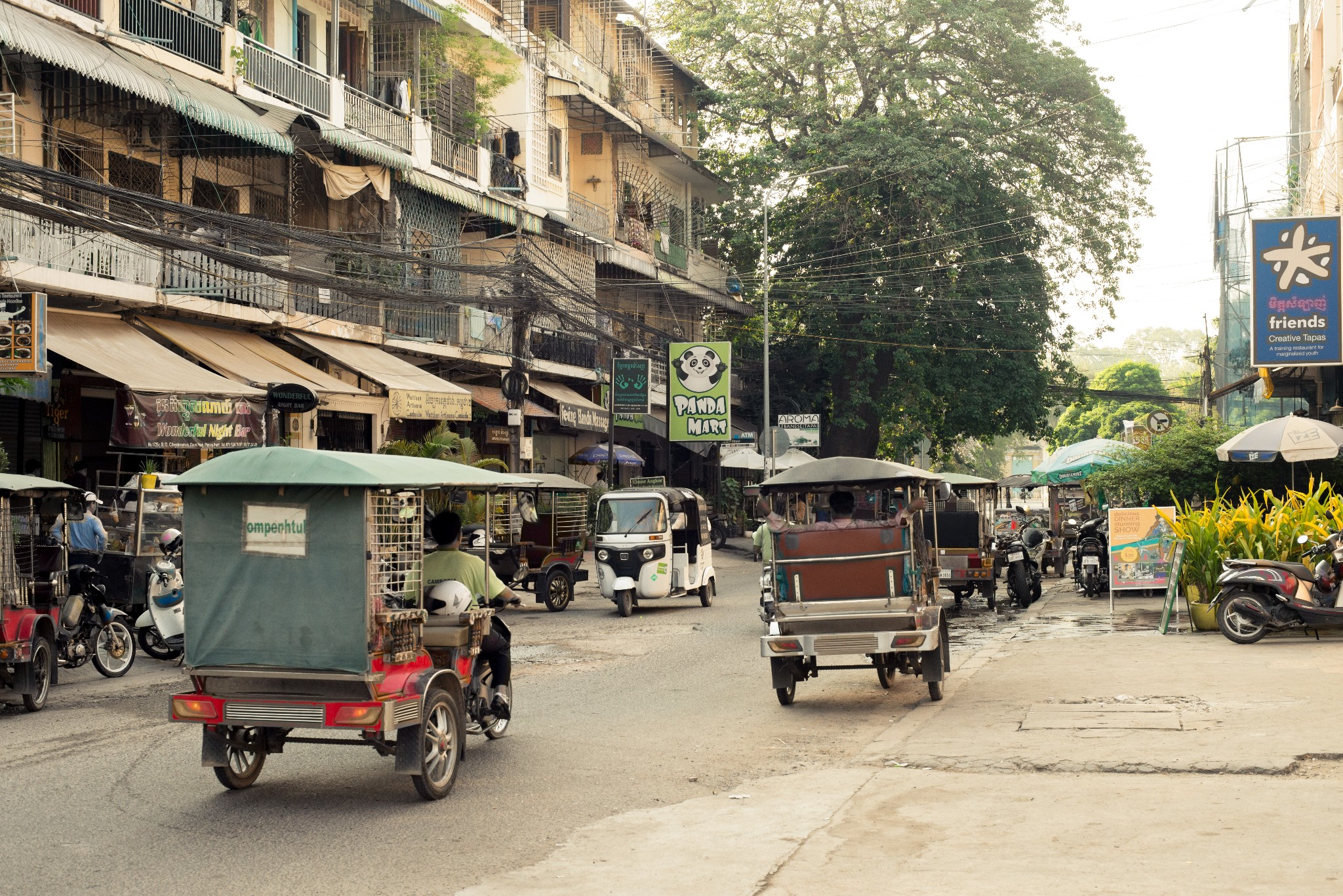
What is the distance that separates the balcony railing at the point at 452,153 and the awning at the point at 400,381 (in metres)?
4.55

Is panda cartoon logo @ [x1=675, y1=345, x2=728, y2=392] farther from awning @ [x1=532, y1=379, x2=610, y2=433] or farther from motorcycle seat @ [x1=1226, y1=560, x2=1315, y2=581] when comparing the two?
motorcycle seat @ [x1=1226, y1=560, x2=1315, y2=581]

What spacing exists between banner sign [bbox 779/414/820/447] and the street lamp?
0.52 m

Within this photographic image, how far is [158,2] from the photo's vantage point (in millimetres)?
20219

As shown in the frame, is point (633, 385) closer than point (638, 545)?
No

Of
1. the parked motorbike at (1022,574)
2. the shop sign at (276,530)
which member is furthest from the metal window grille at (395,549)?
the parked motorbike at (1022,574)

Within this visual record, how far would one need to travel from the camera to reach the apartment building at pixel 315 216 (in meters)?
18.3

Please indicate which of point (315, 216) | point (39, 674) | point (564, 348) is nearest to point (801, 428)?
point (564, 348)

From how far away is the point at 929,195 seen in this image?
36.7 metres

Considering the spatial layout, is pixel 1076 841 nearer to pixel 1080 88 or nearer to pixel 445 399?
pixel 445 399

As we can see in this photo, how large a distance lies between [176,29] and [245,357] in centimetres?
511

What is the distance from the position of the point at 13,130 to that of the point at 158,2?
11.2ft

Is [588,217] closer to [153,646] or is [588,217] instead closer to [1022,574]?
[1022,574]

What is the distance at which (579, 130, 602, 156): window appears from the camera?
123 feet

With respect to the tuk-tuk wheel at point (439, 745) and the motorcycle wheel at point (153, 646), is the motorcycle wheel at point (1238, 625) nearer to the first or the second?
the tuk-tuk wheel at point (439, 745)
